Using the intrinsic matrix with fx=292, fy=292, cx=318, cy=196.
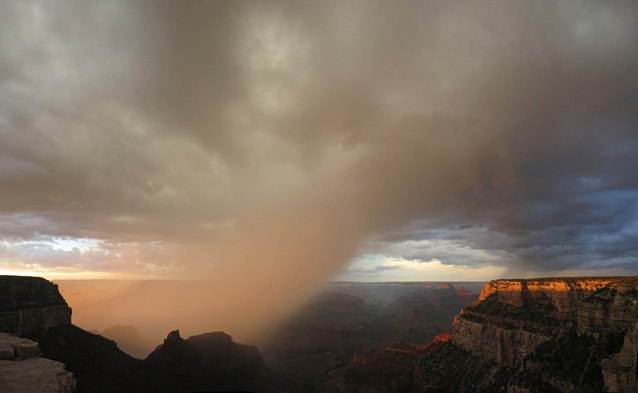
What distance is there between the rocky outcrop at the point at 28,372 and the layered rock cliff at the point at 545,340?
244 ft

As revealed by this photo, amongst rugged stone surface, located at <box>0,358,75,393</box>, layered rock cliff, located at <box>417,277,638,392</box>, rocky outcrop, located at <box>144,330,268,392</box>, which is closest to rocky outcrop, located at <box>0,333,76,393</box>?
rugged stone surface, located at <box>0,358,75,393</box>

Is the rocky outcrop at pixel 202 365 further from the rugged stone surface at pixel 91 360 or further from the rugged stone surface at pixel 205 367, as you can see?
the rugged stone surface at pixel 91 360

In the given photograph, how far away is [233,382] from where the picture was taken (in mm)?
113500

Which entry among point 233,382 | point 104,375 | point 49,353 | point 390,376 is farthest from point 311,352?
point 49,353

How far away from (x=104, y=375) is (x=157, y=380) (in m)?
18.1

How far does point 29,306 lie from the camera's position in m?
78.4

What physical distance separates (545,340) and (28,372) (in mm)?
88805

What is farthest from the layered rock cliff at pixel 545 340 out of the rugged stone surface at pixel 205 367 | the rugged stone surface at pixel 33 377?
the rugged stone surface at pixel 33 377

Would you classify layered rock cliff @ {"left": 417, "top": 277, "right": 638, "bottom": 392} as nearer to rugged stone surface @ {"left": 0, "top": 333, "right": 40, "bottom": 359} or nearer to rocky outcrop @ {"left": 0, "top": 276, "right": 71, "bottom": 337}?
rugged stone surface @ {"left": 0, "top": 333, "right": 40, "bottom": 359}

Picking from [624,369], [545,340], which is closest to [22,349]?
[624,369]

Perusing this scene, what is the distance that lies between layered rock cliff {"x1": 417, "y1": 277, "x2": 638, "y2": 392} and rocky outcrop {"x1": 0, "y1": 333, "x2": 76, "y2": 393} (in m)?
Answer: 74.5

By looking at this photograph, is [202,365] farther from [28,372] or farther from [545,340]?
[545,340]

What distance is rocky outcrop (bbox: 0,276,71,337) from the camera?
72250 mm

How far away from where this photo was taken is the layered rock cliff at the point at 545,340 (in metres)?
46.4
